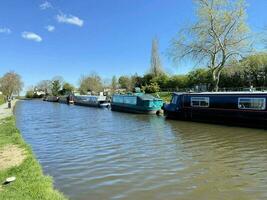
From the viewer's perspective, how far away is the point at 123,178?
9828 mm

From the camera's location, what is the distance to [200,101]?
25531mm

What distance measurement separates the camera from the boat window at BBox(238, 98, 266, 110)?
68.0 ft

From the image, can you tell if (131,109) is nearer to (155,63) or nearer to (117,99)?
(117,99)

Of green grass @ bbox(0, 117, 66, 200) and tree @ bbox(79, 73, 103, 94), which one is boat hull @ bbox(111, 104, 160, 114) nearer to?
green grass @ bbox(0, 117, 66, 200)

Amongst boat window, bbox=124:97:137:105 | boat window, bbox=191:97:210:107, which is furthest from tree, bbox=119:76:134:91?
boat window, bbox=191:97:210:107

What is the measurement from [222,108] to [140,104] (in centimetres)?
1356

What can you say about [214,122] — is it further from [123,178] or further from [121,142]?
[123,178]

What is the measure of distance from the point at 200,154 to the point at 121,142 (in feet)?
14.6

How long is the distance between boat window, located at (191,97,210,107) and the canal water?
6.11 meters

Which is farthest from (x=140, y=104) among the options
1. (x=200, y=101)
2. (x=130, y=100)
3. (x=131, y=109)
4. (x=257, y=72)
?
(x=257, y=72)

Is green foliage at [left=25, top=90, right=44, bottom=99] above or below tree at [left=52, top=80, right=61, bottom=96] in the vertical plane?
below

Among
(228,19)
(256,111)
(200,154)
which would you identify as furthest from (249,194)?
(228,19)

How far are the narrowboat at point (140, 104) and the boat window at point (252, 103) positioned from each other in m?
12.9

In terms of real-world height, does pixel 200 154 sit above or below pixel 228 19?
below
